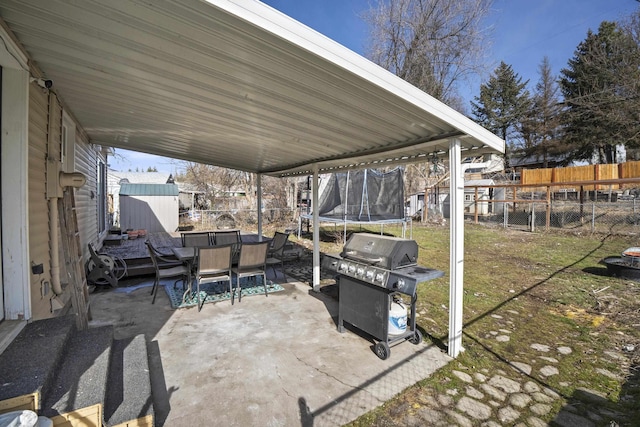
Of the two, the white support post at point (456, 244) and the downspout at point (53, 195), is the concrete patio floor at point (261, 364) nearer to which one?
the white support post at point (456, 244)

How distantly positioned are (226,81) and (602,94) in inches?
808

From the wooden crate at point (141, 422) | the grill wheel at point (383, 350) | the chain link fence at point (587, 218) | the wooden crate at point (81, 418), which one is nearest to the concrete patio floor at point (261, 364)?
the grill wheel at point (383, 350)

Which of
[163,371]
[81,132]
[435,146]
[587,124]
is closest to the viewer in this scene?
[163,371]

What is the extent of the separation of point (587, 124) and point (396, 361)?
77.3 ft

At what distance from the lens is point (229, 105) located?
2.94 m

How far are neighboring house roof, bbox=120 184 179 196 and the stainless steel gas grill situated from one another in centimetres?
1064

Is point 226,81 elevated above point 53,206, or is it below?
above

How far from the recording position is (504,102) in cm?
2636

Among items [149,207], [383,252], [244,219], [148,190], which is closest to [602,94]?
[244,219]

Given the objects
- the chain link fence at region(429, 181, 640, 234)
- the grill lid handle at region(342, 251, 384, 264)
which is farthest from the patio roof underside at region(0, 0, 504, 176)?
the chain link fence at region(429, 181, 640, 234)

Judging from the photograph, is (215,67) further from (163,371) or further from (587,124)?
(587,124)

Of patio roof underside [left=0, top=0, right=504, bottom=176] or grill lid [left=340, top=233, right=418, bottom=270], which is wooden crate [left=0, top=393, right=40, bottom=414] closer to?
patio roof underside [left=0, top=0, right=504, bottom=176]

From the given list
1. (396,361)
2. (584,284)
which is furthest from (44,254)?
(584,284)

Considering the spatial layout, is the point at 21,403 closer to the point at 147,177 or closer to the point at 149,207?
the point at 149,207
